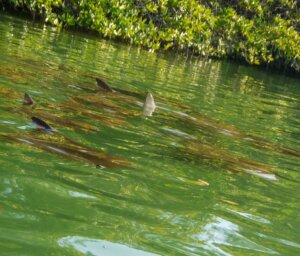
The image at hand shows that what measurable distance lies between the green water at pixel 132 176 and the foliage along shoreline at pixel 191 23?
758cm

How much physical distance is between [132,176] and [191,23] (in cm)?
1273

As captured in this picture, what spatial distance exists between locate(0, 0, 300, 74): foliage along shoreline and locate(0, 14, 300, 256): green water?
7585mm

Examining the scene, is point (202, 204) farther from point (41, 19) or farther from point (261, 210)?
point (41, 19)

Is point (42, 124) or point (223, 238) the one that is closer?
point (223, 238)

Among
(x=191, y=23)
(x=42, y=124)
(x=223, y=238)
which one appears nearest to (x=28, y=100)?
(x=42, y=124)

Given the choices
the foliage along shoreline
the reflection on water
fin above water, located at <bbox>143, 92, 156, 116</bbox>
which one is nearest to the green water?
the reflection on water

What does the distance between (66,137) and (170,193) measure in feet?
2.86

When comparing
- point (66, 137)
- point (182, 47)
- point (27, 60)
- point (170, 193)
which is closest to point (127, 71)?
point (27, 60)

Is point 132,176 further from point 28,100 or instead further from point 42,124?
point 28,100

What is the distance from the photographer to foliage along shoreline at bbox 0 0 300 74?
44.7 ft

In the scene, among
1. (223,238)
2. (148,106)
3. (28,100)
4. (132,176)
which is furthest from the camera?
Answer: (148,106)

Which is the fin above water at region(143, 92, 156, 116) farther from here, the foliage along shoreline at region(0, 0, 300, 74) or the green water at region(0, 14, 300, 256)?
the foliage along shoreline at region(0, 0, 300, 74)

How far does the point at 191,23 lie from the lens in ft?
50.4

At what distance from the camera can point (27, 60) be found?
6664 mm
